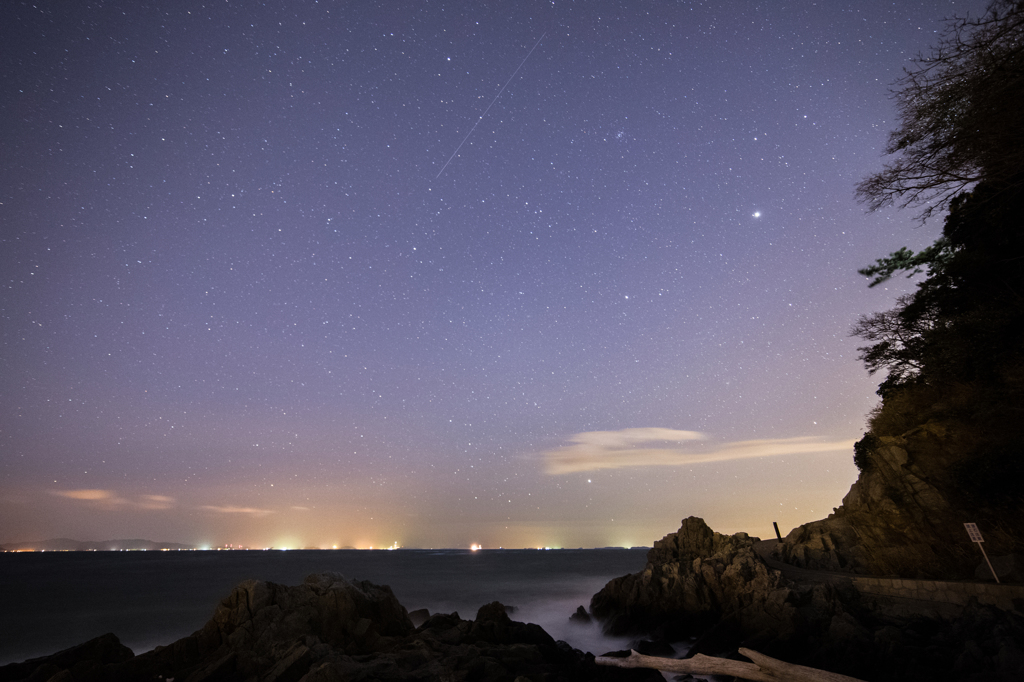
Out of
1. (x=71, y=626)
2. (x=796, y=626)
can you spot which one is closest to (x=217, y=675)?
(x=796, y=626)

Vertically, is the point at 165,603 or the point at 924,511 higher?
the point at 924,511

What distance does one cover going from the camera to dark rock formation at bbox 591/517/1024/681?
1105 cm

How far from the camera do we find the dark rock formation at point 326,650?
11.9 metres

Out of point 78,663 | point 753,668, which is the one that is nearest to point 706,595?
point 753,668

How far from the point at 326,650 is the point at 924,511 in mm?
20012

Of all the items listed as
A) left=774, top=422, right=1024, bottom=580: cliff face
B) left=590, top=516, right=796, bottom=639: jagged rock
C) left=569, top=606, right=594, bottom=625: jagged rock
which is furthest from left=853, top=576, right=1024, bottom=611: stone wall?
left=569, top=606, right=594, bottom=625: jagged rock

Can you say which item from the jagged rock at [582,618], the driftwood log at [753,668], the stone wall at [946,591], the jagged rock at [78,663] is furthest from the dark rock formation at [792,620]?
the jagged rock at [78,663]

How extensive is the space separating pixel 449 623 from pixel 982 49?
68.6 feet

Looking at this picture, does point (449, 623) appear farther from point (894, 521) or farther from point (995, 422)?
point (995, 422)

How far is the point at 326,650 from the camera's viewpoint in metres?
12.5

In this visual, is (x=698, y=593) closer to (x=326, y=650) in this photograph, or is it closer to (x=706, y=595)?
(x=706, y=595)

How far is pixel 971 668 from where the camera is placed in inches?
400

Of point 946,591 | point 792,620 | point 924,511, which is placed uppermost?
point 924,511

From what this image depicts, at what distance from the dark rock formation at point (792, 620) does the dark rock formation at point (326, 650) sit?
208 inches
